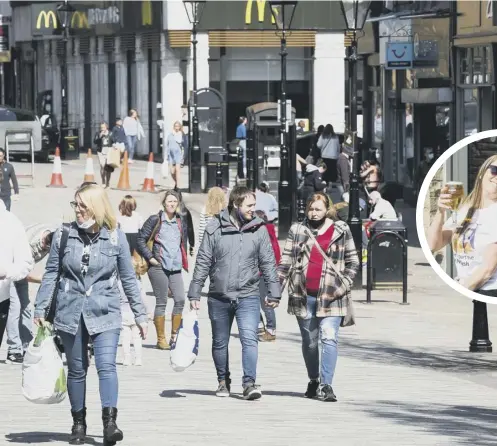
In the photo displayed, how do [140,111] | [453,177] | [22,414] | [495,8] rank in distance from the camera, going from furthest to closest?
[140,111] < [495,8] < [453,177] < [22,414]

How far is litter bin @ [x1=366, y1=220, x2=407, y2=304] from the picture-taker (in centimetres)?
2089

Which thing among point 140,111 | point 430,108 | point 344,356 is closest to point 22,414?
point 344,356

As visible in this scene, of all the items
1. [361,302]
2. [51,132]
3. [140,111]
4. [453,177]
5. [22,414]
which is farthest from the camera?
[140,111]

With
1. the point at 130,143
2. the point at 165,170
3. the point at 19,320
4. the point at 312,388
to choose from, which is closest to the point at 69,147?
the point at 130,143

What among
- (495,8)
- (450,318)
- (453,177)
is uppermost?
(495,8)

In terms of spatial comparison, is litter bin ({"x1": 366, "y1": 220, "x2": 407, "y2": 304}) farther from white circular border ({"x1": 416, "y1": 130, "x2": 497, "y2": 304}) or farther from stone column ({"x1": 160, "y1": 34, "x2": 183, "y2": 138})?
stone column ({"x1": 160, "y1": 34, "x2": 183, "y2": 138})

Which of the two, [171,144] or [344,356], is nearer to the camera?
[344,356]

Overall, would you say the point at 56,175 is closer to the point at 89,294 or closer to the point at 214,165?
the point at 214,165

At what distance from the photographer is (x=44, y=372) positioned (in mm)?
10195

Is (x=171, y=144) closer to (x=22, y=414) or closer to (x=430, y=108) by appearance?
(x=430, y=108)

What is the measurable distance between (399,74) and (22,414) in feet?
89.9

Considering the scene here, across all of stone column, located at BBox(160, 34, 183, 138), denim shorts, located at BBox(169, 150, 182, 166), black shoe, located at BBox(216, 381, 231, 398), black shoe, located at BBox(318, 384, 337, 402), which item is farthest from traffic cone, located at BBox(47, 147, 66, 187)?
black shoe, located at BBox(318, 384, 337, 402)

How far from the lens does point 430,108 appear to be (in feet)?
117

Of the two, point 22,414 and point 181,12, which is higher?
point 181,12
